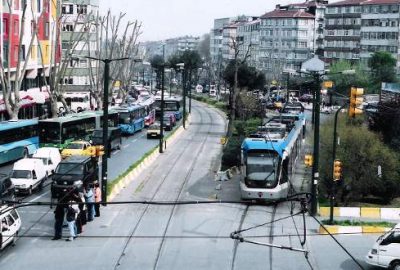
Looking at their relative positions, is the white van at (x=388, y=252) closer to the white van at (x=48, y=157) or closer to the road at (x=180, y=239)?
the road at (x=180, y=239)

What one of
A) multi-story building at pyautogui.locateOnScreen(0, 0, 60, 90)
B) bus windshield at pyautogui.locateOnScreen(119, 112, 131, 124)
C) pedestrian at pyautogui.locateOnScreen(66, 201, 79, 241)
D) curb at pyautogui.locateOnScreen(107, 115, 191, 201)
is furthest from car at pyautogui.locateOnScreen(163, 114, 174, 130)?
pedestrian at pyautogui.locateOnScreen(66, 201, 79, 241)

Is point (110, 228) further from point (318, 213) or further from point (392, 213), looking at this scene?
point (392, 213)

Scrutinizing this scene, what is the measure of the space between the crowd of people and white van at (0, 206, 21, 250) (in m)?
1.23

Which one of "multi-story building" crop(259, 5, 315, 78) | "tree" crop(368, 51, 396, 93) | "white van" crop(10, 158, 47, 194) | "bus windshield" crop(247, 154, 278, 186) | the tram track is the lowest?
the tram track

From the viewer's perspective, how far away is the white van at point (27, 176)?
1189 inches

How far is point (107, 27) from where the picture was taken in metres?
78.1

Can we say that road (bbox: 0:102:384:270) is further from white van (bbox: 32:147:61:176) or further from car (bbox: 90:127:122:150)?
car (bbox: 90:127:122:150)

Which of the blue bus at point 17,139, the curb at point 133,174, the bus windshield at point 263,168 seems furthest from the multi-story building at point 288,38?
the bus windshield at point 263,168

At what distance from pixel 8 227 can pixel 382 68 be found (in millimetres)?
83071

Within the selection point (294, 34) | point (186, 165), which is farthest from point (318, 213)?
point (294, 34)

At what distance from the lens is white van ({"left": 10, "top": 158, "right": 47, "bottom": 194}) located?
3019 cm

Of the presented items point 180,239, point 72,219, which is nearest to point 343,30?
point 180,239

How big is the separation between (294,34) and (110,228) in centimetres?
11866

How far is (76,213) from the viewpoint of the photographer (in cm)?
2253
